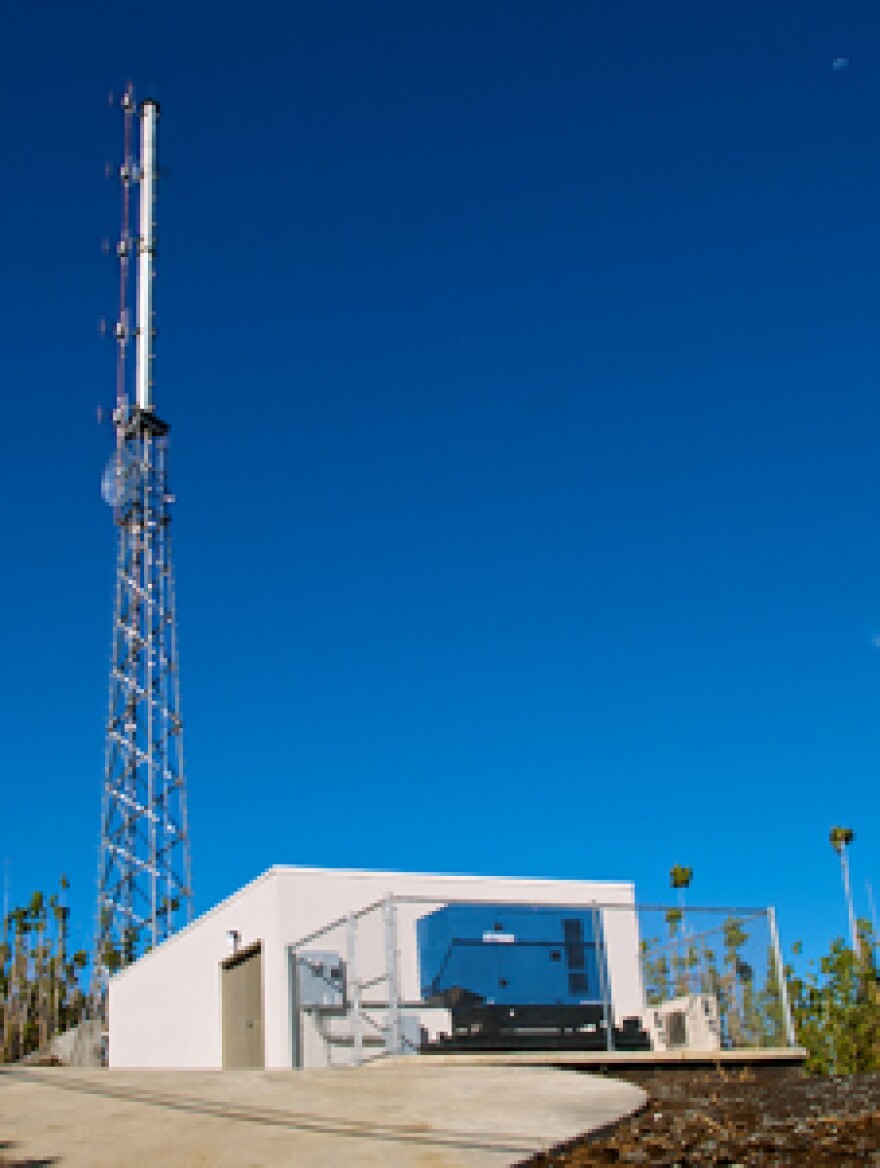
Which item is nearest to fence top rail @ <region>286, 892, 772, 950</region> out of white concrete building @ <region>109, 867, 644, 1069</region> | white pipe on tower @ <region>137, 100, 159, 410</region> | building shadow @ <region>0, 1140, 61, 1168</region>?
white concrete building @ <region>109, 867, 644, 1069</region>

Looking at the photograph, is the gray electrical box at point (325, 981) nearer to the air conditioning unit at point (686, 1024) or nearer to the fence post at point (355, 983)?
the fence post at point (355, 983)

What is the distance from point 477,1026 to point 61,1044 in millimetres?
17774

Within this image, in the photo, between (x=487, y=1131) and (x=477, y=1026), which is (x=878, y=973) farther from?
(x=487, y=1131)

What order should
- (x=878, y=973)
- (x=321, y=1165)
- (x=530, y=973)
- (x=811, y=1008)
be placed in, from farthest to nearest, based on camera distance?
(x=878, y=973) → (x=811, y=1008) → (x=530, y=973) → (x=321, y=1165)

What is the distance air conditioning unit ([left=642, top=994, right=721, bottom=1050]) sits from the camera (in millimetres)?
15164

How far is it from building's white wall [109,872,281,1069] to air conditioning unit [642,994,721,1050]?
14.9 feet

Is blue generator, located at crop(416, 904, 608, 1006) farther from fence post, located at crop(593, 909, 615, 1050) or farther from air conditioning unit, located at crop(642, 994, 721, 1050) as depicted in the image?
air conditioning unit, located at crop(642, 994, 721, 1050)

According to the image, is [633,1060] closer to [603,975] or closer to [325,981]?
[603,975]

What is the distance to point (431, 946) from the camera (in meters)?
15.0

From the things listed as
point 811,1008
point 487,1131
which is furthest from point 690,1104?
point 811,1008

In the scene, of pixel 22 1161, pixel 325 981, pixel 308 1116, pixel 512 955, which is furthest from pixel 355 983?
pixel 22 1161

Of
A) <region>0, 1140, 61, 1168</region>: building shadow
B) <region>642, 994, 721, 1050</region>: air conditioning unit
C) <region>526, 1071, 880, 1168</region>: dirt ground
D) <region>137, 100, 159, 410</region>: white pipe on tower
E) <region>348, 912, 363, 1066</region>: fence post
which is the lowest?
<region>526, 1071, 880, 1168</region>: dirt ground

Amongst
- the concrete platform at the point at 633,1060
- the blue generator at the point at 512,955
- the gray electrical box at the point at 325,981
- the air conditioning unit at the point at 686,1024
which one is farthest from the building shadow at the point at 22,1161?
the air conditioning unit at the point at 686,1024

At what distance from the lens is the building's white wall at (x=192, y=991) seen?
16.9 metres
